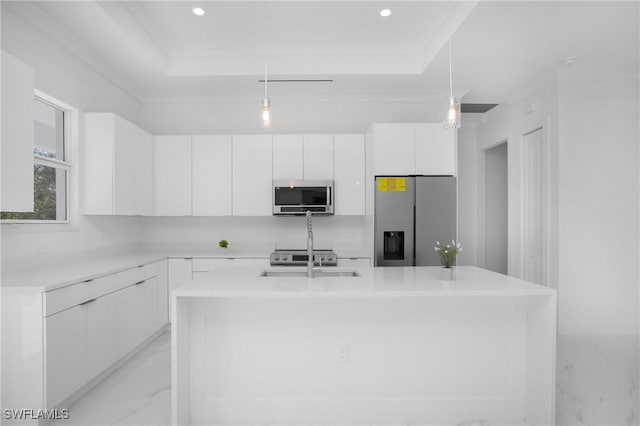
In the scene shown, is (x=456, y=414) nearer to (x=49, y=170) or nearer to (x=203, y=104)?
(x=49, y=170)

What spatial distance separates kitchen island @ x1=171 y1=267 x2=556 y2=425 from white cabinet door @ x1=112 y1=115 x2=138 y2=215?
5.80ft

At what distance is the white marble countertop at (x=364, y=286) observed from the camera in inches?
76.5

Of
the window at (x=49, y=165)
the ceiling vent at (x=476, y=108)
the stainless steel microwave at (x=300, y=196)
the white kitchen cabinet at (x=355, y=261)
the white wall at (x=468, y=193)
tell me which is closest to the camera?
the window at (x=49, y=165)

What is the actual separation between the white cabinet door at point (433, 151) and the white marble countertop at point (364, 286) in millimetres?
1661

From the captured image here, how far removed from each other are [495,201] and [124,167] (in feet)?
16.0

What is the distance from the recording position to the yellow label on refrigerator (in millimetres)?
3771

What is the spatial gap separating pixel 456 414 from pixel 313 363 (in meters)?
0.93

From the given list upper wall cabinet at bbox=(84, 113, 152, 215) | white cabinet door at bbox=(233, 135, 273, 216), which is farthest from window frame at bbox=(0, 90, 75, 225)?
white cabinet door at bbox=(233, 135, 273, 216)

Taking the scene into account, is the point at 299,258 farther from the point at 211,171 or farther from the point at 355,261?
the point at 211,171

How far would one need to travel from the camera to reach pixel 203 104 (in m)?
4.54

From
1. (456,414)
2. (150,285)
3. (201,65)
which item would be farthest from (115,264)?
(456,414)

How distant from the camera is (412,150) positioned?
12.7ft

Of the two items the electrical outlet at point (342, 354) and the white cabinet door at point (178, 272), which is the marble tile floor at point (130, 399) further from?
the electrical outlet at point (342, 354)

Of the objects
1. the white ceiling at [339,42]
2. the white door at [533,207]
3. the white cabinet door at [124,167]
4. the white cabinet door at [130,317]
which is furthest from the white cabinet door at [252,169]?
the white door at [533,207]
